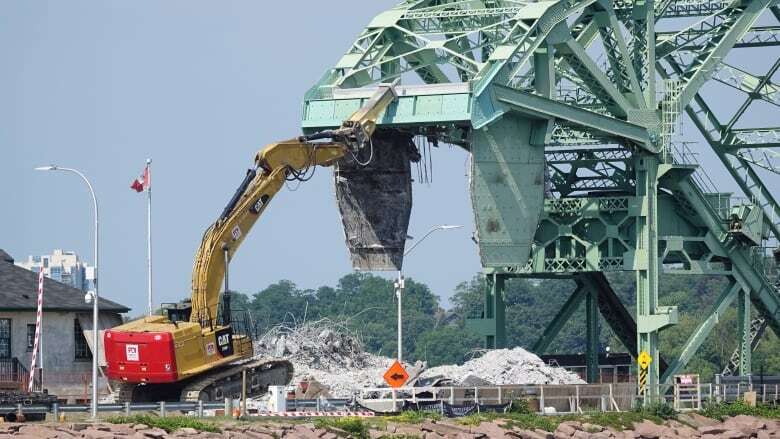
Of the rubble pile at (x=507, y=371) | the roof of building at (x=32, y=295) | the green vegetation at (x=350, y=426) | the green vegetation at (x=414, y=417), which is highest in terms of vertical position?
the roof of building at (x=32, y=295)

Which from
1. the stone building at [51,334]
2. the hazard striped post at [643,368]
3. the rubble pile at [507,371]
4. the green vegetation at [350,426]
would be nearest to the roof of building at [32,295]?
the stone building at [51,334]

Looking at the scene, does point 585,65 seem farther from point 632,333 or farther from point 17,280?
point 17,280

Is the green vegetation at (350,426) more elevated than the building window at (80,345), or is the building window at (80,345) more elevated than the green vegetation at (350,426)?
the building window at (80,345)

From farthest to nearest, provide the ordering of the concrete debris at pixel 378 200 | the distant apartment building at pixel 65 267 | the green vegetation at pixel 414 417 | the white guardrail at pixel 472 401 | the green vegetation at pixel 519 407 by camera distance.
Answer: the distant apartment building at pixel 65 267
the concrete debris at pixel 378 200
the green vegetation at pixel 519 407
the white guardrail at pixel 472 401
the green vegetation at pixel 414 417

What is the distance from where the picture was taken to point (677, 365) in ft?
238

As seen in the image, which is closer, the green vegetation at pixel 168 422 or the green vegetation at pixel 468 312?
the green vegetation at pixel 168 422

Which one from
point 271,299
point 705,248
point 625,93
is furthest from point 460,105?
point 271,299

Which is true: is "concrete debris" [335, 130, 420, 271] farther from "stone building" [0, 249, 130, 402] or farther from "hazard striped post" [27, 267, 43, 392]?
"hazard striped post" [27, 267, 43, 392]

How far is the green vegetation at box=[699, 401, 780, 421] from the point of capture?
65938 mm

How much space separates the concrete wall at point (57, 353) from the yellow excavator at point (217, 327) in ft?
24.3

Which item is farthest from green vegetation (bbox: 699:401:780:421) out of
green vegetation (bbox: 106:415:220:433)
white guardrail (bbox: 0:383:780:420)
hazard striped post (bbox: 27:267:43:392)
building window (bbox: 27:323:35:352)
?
building window (bbox: 27:323:35:352)

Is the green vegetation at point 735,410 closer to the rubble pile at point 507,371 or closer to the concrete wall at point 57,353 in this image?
the rubble pile at point 507,371

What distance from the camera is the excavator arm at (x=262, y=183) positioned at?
197 feet

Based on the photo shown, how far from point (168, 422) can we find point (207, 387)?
26.5ft
